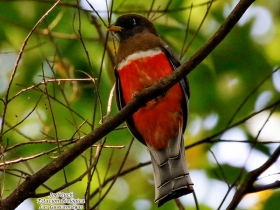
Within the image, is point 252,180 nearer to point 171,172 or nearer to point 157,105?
point 171,172

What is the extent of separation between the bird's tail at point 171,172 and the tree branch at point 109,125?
0.87 m

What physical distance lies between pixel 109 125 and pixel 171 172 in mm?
1120

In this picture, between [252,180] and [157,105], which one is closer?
[252,180]

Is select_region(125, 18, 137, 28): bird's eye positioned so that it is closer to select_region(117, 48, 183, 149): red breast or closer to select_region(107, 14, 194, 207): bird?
select_region(107, 14, 194, 207): bird

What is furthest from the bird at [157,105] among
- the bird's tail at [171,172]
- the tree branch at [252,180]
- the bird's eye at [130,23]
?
the tree branch at [252,180]

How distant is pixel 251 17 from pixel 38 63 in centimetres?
209

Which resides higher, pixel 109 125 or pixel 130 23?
pixel 130 23

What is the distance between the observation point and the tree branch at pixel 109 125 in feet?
10.2

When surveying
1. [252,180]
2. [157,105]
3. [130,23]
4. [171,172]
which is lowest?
[252,180]

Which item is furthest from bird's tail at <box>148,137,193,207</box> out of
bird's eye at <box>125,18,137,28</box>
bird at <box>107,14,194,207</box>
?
bird's eye at <box>125,18,137,28</box>

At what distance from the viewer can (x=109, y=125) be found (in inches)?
133

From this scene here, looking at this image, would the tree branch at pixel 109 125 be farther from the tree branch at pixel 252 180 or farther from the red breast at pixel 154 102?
the red breast at pixel 154 102

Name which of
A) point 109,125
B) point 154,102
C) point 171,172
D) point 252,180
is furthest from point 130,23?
point 252,180

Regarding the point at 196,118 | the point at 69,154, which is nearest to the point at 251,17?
the point at 196,118
